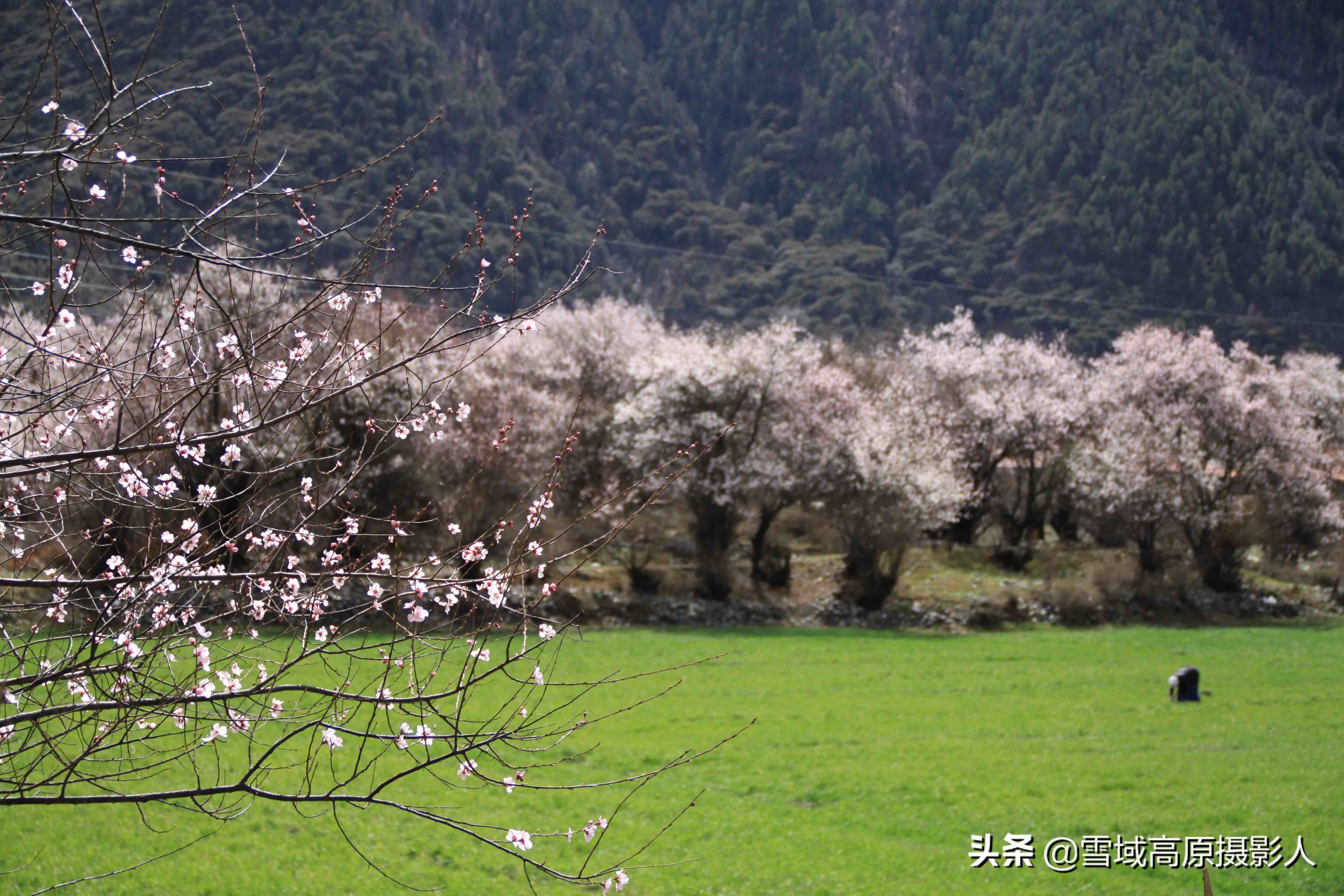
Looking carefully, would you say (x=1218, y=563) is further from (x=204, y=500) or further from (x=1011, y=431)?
(x=204, y=500)

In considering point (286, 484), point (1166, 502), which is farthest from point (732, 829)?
point (1166, 502)

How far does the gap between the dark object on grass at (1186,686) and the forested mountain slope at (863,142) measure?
141ft

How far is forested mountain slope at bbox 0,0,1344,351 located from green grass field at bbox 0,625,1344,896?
4067 cm

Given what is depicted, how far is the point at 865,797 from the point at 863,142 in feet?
320

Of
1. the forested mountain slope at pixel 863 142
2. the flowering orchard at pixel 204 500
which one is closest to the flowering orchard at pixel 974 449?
the flowering orchard at pixel 204 500

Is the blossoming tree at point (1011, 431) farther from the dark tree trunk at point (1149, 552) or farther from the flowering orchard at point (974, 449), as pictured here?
the dark tree trunk at point (1149, 552)

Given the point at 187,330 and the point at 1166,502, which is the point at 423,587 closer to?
the point at 187,330

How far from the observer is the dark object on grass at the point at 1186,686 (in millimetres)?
18188

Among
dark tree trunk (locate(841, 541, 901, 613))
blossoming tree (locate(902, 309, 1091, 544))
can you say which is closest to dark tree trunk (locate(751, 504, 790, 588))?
dark tree trunk (locate(841, 541, 901, 613))

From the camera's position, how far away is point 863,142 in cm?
10238

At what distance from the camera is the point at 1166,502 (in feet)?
106

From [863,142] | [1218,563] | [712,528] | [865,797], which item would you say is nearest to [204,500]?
[865,797]

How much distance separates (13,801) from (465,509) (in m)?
20.8

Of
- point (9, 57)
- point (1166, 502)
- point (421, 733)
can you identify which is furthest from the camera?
point (1166, 502)
